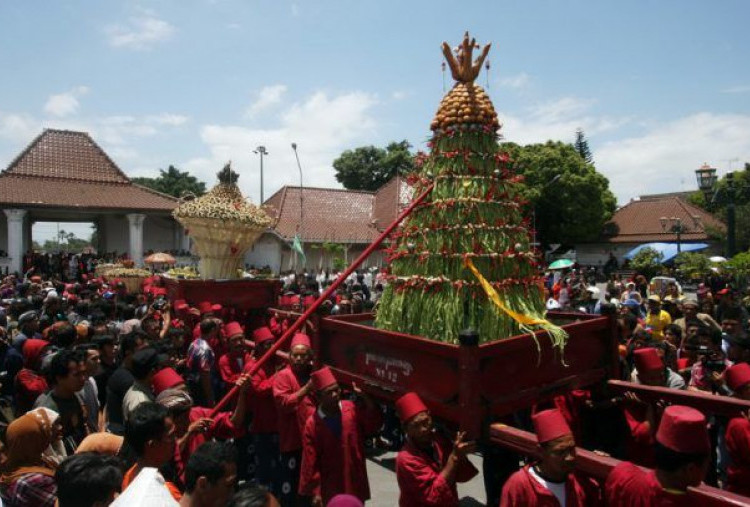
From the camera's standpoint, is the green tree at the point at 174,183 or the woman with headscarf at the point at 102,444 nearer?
the woman with headscarf at the point at 102,444

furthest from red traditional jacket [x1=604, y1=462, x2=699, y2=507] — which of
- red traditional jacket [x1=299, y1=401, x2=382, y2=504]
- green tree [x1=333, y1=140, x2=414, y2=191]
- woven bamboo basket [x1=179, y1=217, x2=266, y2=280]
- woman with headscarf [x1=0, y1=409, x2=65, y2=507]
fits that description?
green tree [x1=333, y1=140, x2=414, y2=191]

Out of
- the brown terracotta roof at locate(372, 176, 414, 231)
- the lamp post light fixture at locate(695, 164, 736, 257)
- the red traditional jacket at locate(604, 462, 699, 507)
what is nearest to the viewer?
the red traditional jacket at locate(604, 462, 699, 507)

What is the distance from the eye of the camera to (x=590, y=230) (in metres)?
35.2

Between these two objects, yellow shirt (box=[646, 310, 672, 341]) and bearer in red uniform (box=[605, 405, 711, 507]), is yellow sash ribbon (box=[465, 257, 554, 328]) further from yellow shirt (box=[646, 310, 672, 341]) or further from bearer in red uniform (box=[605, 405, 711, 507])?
yellow shirt (box=[646, 310, 672, 341])

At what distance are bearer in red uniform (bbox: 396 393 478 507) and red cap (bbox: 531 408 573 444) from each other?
0.40 m

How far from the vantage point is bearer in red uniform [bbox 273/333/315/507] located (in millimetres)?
4043

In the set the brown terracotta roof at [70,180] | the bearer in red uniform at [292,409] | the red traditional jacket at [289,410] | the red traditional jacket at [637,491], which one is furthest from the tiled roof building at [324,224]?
the red traditional jacket at [637,491]

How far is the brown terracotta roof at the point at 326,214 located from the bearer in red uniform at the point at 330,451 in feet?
82.0

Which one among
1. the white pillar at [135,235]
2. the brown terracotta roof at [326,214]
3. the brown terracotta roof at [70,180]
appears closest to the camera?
the brown terracotta roof at [70,180]

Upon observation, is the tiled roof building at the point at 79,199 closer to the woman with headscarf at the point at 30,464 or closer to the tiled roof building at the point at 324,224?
the tiled roof building at the point at 324,224

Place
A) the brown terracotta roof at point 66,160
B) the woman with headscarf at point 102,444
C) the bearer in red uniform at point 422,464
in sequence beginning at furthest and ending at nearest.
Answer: the brown terracotta roof at point 66,160 → the woman with headscarf at point 102,444 → the bearer in red uniform at point 422,464

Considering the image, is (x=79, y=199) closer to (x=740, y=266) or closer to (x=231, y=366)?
(x=231, y=366)

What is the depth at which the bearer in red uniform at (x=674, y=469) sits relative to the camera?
240 centimetres

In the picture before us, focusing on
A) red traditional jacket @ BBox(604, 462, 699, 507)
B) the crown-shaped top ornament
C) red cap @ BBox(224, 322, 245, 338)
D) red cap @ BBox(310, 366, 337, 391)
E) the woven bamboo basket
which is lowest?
red traditional jacket @ BBox(604, 462, 699, 507)
